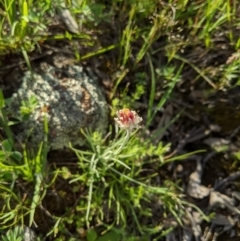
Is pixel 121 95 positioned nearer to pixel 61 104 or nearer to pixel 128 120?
pixel 61 104

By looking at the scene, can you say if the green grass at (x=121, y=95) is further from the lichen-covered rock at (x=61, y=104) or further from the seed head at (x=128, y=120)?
the seed head at (x=128, y=120)

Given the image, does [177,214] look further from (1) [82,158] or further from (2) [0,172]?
(2) [0,172]

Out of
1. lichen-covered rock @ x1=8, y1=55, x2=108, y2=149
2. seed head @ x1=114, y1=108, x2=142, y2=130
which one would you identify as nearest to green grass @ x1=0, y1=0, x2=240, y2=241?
lichen-covered rock @ x1=8, y1=55, x2=108, y2=149

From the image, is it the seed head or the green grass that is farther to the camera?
the green grass

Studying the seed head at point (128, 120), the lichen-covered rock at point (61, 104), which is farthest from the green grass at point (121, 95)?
the seed head at point (128, 120)

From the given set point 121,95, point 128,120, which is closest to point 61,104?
point 121,95

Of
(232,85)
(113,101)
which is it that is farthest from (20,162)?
(232,85)

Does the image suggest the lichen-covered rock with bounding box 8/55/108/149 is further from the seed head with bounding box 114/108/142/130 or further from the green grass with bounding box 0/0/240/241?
the seed head with bounding box 114/108/142/130
